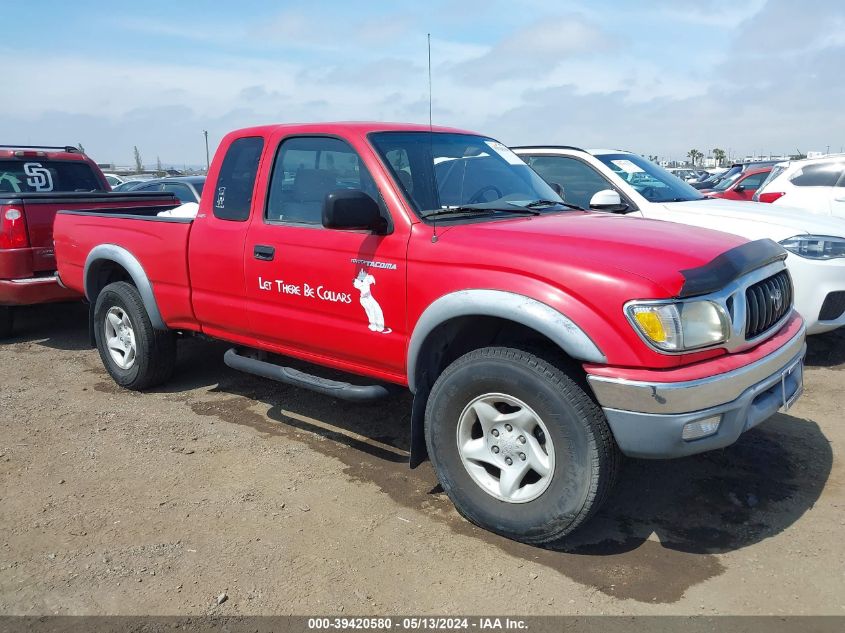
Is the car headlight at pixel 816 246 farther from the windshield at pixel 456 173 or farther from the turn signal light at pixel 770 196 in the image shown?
the turn signal light at pixel 770 196

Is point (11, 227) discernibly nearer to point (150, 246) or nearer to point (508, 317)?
point (150, 246)

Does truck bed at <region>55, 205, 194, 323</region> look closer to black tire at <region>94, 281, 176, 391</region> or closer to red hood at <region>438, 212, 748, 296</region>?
black tire at <region>94, 281, 176, 391</region>

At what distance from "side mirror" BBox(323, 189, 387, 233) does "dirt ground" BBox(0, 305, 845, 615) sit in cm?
142

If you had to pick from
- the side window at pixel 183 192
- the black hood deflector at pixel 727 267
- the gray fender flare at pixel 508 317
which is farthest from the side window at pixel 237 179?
the side window at pixel 183 192

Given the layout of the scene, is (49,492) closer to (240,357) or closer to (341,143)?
(240,357)

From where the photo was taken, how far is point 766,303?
3.46 meters

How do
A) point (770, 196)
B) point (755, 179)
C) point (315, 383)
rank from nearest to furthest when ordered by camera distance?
point (315, 383) < point (770, 196) < point (755, 179)

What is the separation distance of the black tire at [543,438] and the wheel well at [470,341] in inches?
6.6

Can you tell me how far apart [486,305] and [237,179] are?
2.14m

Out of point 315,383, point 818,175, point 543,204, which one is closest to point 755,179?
point 818,175

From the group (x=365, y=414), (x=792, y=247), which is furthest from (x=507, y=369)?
(x=792, y=247)

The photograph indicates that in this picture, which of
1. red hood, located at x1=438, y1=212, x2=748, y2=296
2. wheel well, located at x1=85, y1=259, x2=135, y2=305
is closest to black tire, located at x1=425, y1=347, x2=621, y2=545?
red hood, located at x1=438, y1=212, x2=748, y2=296

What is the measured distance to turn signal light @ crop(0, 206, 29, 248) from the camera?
261 inches

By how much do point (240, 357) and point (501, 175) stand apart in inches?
79.2
